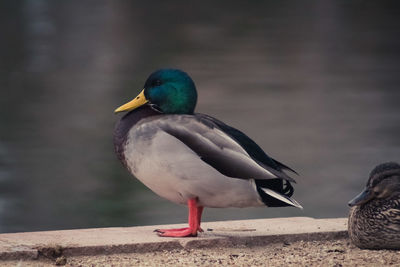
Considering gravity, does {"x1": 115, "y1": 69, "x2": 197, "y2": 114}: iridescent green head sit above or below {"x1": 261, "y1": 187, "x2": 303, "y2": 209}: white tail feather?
above

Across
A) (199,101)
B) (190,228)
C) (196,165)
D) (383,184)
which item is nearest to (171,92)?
(196,165)

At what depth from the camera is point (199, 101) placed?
11492 mm

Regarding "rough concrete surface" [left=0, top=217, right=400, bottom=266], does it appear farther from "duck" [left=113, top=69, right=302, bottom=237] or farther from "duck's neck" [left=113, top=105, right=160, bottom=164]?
"duck's neck" [left=113, top=105, right=160, bottom=164]

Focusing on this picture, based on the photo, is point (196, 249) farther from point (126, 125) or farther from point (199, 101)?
point (199, 101)

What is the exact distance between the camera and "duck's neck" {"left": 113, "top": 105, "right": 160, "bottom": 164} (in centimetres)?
438

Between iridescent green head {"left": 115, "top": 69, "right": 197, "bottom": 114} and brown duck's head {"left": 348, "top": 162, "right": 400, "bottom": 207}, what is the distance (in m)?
0.81

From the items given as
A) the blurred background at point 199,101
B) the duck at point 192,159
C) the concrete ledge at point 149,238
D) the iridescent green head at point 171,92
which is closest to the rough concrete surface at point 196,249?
the concrete ledge at point 149,238

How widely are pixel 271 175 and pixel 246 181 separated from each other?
12 centimetres

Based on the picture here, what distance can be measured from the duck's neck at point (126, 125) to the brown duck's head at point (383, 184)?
0.94 metres

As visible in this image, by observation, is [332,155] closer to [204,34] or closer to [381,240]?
[381,240]

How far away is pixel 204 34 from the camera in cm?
2098

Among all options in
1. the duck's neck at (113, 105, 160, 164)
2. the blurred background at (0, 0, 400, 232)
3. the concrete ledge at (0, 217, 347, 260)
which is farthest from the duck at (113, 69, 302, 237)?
the blurred background at (0, 0, 400, 232)

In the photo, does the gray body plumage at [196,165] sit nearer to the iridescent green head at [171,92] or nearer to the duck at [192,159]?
the duck at [192,159]

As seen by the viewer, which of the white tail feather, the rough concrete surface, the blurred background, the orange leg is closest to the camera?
the rough concrete surface
